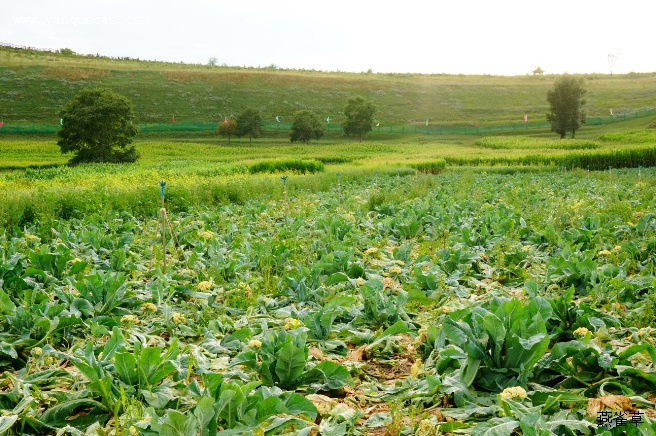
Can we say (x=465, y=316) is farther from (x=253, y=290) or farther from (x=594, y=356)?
(x=253, y=290)

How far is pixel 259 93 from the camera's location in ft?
246

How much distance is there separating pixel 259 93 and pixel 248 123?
57.7 feet

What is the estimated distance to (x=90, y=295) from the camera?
4.64 metres

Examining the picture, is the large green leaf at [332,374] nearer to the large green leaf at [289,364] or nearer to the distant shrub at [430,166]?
the large green leaf at [289,364]

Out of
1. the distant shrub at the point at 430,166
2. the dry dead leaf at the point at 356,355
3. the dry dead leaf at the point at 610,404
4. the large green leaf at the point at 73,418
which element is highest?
the dry dead leaf at the point at 610,404

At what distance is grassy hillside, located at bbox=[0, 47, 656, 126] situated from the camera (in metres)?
63.7

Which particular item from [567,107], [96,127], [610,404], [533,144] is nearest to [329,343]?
[610,404]

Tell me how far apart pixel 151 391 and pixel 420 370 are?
5.30ft

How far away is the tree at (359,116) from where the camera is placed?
61.1 meters

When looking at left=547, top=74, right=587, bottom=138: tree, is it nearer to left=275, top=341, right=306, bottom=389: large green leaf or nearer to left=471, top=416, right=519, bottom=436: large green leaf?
left=275, top=341, right=306, bottom=389: large green leaf

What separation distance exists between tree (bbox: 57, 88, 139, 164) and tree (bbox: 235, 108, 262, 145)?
18.4 metres

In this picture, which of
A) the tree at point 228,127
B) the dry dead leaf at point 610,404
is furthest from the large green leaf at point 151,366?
the tree at point 228,127

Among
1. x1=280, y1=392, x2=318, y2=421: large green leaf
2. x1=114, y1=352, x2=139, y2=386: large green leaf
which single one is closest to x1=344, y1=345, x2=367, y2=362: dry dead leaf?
x1=280, y1=392, x2=318, y2=421: large green leaf

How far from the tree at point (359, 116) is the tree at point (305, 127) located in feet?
13.5
